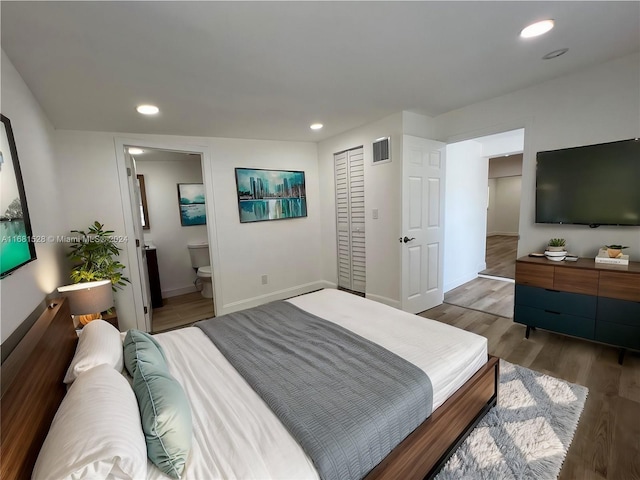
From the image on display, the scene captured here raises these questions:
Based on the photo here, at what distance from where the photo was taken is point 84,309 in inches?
83.0

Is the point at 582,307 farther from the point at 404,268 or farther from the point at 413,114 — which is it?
the point at 413,114

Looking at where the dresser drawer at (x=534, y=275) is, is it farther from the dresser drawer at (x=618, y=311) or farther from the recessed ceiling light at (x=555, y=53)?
the recessed ceiling light at (x=555, y=53)

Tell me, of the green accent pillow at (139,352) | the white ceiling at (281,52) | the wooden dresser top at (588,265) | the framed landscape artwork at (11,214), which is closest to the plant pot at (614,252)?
the wooden dresser top at (588,265)

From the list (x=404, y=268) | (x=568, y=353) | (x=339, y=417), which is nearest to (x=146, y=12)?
(x=339, y=417)

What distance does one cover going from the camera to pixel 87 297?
212cm

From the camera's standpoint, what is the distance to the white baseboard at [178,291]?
4.64m

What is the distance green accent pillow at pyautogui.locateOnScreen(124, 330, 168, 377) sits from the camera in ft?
4.15

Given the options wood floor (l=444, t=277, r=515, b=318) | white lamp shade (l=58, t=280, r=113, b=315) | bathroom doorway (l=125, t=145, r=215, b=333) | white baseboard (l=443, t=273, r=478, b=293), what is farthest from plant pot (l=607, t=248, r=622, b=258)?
bathroom doorway (l=125, t=145, r=215, b=333)

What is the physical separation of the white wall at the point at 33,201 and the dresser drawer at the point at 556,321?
11.7 feet

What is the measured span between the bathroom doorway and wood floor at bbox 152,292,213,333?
0.01 meters

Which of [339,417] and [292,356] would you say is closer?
[339,417]

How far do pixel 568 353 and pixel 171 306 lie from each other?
15.3ft

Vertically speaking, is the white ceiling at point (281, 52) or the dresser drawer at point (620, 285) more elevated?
the white ceiling at point (281, 52)

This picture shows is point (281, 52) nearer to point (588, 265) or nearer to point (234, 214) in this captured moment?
point (234, 214)
